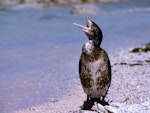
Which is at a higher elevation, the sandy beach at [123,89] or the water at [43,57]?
the sandy beach at [123,89]

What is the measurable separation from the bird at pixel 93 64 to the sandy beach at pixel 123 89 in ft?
2.34

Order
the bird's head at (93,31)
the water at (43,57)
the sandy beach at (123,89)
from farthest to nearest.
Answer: the water at (43,57) → the sandy beach at (123,89) → the bird's head at (93,31)

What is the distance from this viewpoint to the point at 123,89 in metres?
9.73

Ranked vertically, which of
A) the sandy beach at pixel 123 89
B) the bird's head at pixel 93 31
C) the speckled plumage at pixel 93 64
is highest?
the bird's head at pixel 93 31

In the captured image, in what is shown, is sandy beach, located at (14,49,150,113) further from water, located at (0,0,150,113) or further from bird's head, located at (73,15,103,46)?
bird's head, located at (73,15,103,46)

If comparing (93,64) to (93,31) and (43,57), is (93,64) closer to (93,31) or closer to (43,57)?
(93,31)

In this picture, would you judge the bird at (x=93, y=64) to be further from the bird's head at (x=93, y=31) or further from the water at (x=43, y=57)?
the water at (x=43, y=57)

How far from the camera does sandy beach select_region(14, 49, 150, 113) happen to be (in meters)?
8.69

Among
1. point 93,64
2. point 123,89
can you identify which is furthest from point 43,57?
point 93,64

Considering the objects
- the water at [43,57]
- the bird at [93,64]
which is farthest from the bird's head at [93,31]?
the water at [43,57]

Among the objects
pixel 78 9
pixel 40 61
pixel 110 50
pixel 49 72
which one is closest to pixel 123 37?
pixel 110 50

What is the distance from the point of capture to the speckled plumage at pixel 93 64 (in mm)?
7215

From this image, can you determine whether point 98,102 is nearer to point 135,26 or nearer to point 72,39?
point 72,39

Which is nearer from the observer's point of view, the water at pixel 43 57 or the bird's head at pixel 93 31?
the bird's head at pixel 93 31
